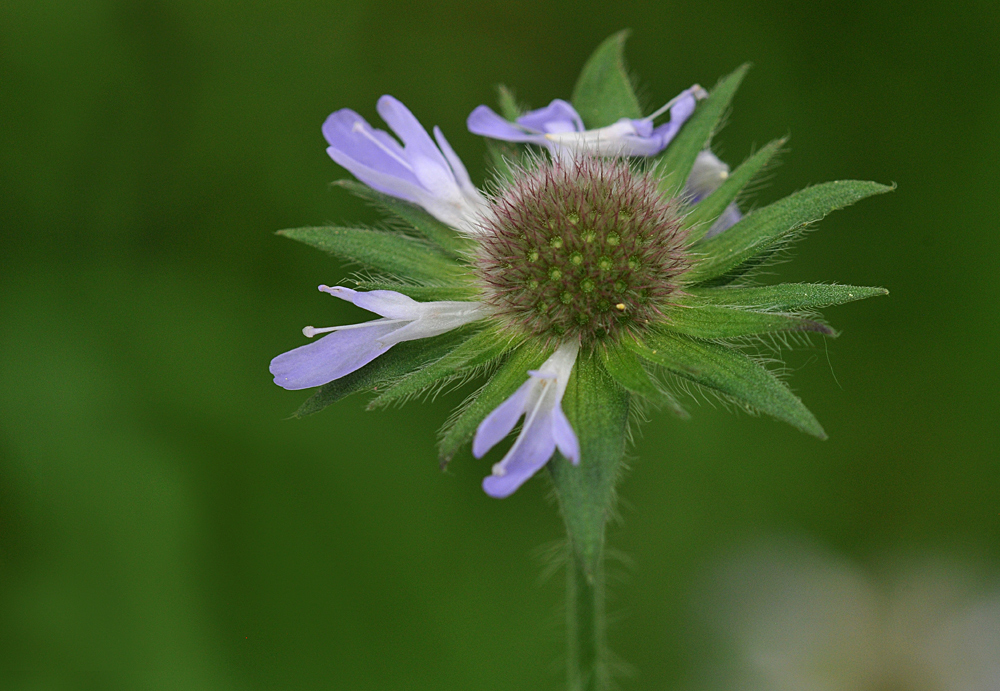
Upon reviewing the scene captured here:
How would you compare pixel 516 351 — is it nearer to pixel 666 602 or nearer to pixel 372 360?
pixel 372 360

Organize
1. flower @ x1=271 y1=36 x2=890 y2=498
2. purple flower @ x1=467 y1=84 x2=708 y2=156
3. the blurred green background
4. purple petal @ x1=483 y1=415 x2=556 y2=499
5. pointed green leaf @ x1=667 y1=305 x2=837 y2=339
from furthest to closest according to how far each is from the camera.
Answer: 1. the blurred green background
2. purple flower @ x1=467 y1=84 x2=708 y2=156
3. flower @ x1=271 y1=36 x2=890 y2=498
4. pointed green leaf @ x1=667 y1=305 x2=837 y2=339
5. purple petal @ x1=483 y1=415 x2=556 y2=499

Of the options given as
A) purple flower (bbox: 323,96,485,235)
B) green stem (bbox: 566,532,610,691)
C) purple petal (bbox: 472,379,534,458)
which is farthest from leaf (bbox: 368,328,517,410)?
green stem (bbox: 566,532,610,691)

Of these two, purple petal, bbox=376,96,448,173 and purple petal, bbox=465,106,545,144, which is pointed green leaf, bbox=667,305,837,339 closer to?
purple petal, bbox=465,106,545,144

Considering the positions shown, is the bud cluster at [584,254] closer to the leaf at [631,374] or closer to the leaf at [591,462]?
the leaf at [631,374]

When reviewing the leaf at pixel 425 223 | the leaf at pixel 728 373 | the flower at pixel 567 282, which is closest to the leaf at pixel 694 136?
the flower at pixel 567 282

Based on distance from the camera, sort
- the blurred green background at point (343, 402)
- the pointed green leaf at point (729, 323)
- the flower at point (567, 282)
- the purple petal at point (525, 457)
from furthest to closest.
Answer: the blurred green background at point (343, 402) < the flower at point (567, 282) < the pointed green leaf at point (729, 323) < the purple petal at point (525, 457)
